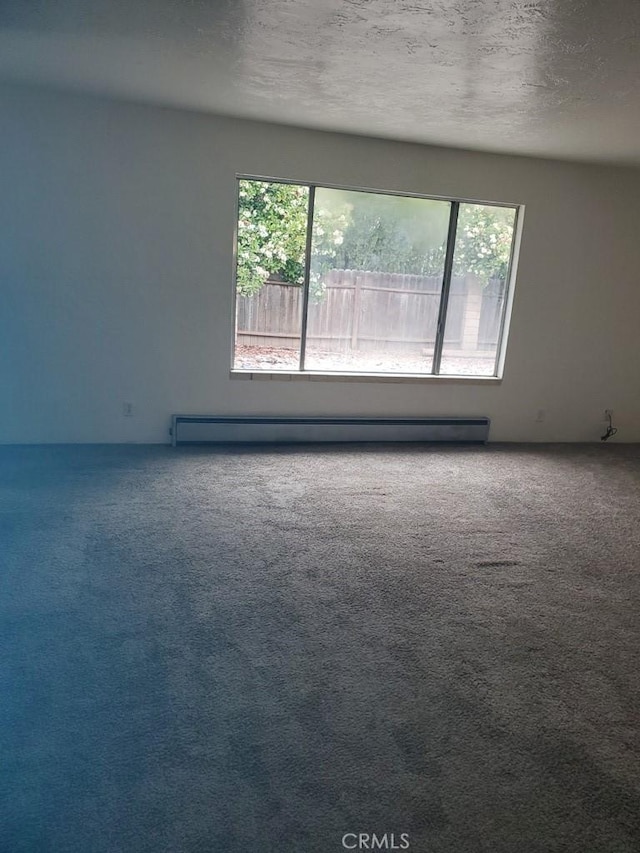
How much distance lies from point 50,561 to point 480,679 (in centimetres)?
203

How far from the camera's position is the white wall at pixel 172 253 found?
13.5ft

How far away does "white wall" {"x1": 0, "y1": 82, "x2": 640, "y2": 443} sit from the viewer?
412 cm

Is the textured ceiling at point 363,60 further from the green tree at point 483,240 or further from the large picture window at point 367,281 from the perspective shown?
the green tree at point 483,240

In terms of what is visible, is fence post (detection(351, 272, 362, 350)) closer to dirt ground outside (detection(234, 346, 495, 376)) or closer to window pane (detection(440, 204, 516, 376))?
dirt ground outside (detection(234, 346, 495, 376))

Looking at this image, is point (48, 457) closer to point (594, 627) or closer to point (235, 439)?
point (235, 439)

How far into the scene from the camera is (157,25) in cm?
257

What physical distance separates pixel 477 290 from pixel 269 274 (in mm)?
1881

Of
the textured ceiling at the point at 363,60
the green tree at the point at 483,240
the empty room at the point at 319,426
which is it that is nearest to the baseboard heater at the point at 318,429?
the empty room at the point at 319,426

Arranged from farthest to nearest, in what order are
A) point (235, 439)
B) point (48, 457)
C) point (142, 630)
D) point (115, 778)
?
point (235, 439)
point (48, 457)
point (142, 630)
point (115, 778)

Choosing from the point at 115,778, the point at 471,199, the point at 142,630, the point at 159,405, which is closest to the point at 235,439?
the point at 159,405

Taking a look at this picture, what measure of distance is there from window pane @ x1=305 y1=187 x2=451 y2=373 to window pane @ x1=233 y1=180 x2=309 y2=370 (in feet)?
0.44

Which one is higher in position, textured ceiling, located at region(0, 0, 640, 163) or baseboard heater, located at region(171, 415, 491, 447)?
textured ceiling, located at region(0, 0, 640, 163)
